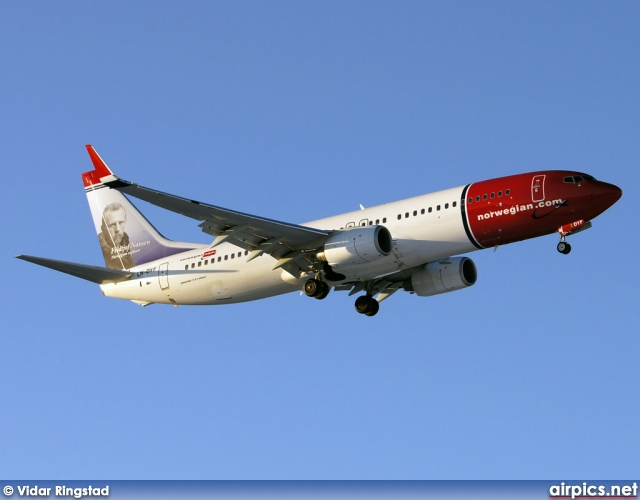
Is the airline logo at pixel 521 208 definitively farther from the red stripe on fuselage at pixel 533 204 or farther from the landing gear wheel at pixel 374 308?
the landing gear wheel at pixel 374 308

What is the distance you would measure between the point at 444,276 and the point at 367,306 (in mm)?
3800

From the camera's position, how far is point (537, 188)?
1768 inches

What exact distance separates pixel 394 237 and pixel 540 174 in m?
6.19

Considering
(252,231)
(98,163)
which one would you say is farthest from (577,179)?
(98,163)

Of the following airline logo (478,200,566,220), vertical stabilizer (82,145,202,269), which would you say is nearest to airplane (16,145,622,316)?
airline logo (478,200,566,220)

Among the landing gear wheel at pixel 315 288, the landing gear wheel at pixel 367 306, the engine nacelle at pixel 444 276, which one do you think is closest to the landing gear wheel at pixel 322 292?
the landing gear wheel at pixel 315 288

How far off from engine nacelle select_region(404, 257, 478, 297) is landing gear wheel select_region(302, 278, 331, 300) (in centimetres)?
475

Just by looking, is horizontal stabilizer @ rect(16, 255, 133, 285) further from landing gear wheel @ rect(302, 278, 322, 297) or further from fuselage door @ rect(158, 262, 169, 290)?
landing gear wheel @ rect(302, 278, 322, 297)

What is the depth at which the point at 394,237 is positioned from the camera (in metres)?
46.5

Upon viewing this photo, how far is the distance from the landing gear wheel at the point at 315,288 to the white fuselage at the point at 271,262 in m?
0.42

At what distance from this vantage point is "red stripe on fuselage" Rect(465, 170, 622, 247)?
146 ft

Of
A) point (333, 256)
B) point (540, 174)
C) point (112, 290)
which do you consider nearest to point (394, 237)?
Answer: point (333, 256)

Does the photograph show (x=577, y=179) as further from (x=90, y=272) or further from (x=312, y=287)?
(x=90, y=272)

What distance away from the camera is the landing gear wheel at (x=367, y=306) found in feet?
170
